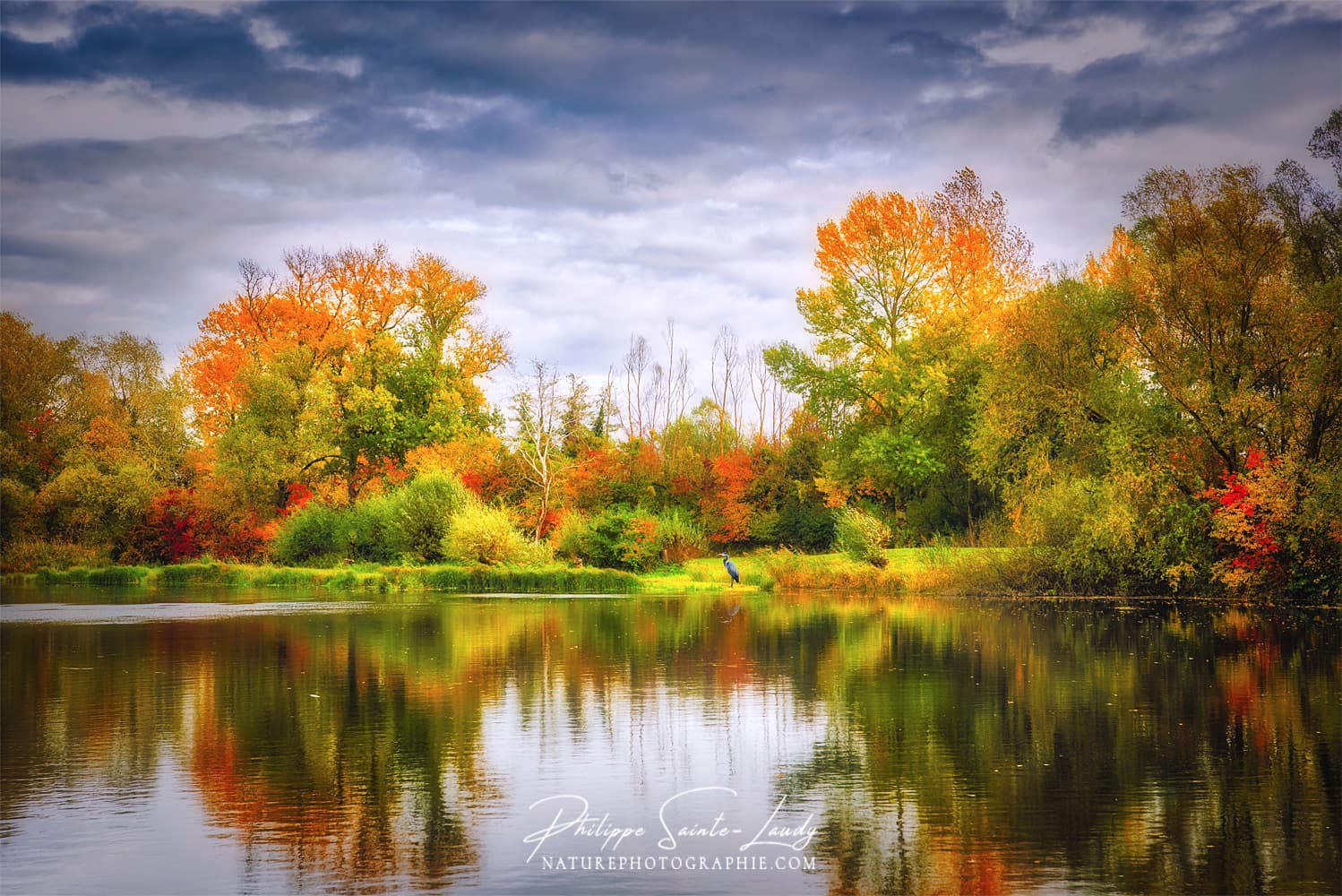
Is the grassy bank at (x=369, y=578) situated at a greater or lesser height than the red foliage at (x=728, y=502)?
lesser

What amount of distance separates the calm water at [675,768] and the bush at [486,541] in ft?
64.6

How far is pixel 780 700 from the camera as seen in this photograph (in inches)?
574

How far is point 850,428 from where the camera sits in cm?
4925

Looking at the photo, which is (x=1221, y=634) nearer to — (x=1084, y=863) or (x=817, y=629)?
(x=817, y=629)

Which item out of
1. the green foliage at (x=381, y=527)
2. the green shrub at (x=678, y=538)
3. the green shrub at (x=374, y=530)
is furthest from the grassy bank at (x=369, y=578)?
the green shrub at (x=678, y=538)

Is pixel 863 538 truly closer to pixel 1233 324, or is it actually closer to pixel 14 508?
pixel 1233 324

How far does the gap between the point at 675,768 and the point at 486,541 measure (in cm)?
3095

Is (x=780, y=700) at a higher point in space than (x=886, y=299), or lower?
lower

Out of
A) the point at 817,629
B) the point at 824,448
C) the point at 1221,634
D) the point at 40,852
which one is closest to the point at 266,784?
the point at 40,852

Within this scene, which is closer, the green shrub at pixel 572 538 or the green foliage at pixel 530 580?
the green foliage at pixel 530 580

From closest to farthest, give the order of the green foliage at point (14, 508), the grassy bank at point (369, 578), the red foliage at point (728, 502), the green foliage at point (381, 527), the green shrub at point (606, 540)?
the grassy bank at point (369, 578)
the green shrub at point (606, 540)
the green foliage at point (381, 527)
the green foliage at point (14, 508)
the red foliage at point (728, 502)

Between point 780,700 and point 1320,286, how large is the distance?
821 inches
